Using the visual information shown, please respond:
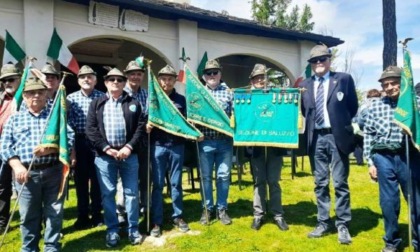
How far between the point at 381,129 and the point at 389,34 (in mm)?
10816

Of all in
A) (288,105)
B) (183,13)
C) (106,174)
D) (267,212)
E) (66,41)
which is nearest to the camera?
(106,174)

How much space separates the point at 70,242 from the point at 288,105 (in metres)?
3.42

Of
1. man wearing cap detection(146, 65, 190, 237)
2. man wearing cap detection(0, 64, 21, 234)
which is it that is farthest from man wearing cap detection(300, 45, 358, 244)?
man wearing cap detection(0, 64, 21, 234)

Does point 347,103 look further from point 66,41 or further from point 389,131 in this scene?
point 66,41

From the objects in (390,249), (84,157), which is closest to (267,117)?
(390,249)

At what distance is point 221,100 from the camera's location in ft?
18.6

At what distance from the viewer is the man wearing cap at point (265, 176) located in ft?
17.7

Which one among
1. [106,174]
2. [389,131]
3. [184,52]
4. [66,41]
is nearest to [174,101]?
[106,174]

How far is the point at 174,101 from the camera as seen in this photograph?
18.4ft

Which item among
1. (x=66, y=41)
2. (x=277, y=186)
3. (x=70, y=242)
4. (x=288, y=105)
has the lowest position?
(x=70, y=242)

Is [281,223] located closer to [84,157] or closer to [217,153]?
[217,153]

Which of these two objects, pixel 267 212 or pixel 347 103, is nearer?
pixel 347 103

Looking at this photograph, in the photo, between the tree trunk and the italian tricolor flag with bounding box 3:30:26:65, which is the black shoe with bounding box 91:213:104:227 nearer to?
the italian tricolor flag with bounding box 3:30:26:65

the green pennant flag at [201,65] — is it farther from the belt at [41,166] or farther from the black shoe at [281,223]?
the belt at [41,166]
